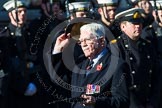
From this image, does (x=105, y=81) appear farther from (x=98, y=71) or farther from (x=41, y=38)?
(x=41, y=38)

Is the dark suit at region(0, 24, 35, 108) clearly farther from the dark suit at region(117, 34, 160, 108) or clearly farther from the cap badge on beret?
the dark suit at region(117, 34, 160, 108)

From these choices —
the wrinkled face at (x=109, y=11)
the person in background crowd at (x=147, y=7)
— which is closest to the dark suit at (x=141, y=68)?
the wrinkled face at (x=109, y=11)

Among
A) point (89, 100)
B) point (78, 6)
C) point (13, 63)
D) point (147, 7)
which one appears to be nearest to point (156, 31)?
point (147, 7)

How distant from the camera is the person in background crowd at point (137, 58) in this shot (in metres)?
5.21

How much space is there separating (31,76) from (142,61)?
1606 mm

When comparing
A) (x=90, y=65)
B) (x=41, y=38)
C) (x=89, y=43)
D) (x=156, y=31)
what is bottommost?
(x=156, y=31)

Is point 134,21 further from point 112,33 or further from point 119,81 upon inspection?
point 119,81

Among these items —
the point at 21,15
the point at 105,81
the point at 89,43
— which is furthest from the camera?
the point at 21,15

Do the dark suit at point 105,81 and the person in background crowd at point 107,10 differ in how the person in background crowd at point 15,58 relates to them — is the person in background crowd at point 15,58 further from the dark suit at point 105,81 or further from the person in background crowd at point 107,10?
the dark suit at point 105,81

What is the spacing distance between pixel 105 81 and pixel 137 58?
1.34 metres

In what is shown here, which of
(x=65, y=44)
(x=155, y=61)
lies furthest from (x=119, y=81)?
(x=155, y=61)

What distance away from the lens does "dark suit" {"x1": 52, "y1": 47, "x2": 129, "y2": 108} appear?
13.0 ft

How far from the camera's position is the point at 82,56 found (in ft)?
14.7

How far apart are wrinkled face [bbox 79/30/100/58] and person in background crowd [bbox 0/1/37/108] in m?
2.27
